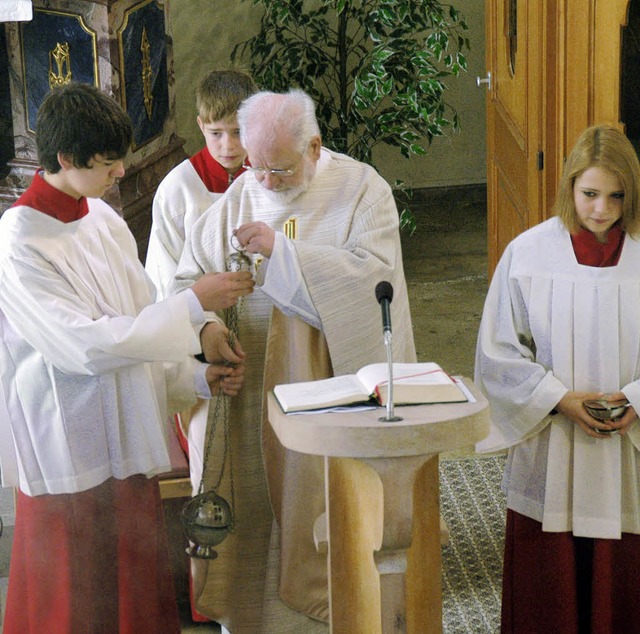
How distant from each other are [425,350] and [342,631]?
424 cm

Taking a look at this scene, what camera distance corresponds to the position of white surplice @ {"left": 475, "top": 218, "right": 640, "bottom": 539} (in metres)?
3.23

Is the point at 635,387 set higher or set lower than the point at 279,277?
lower

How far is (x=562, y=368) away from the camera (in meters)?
3.27

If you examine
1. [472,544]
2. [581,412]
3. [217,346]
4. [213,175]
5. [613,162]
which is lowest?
[472,544]

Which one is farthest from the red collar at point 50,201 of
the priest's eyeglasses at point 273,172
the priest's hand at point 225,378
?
the priest's hand at point 225,378

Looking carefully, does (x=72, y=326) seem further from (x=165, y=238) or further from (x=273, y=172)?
(x=165, y=238)

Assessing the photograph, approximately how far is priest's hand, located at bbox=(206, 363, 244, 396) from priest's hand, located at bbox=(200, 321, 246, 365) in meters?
0.02

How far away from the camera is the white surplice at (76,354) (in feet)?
9.67

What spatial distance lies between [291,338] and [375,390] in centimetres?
105

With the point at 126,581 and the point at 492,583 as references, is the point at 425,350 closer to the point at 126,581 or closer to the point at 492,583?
the point at 492,583

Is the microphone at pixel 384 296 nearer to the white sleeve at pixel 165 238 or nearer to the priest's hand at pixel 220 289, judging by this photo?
the priest's hand at pixel 220 289

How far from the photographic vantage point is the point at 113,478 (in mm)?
3195

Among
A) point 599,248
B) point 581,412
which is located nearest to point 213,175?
point 599,248

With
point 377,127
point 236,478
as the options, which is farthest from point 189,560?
point 377,127
